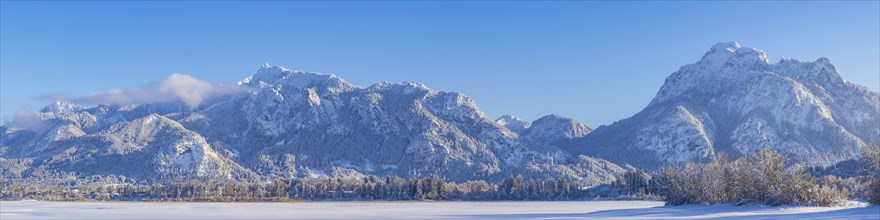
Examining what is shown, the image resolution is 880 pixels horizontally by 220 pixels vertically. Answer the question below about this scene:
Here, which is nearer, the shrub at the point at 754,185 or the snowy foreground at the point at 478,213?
the snowy foreground at the point at 478,213

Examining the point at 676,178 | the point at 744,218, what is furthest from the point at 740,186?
Answer: the point at 744,218

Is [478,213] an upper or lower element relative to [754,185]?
lower

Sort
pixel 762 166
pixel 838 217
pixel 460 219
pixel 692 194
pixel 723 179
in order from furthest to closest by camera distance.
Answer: pixel 692 194 < pixel 723 179 < pixel 762 166 < pixel 460 219 < pixel 838 217

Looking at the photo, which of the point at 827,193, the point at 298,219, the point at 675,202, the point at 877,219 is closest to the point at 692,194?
the point at 675,202

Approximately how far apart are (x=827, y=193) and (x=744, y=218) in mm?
33024

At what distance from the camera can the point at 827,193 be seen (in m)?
87.5

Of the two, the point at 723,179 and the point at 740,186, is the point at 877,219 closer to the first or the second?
the point at 740,186

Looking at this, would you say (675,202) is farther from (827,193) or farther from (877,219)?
(877,219)

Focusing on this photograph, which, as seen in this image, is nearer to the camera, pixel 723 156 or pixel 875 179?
pixel 875 179

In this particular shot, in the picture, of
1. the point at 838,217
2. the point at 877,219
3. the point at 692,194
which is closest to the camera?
the point at 877,219

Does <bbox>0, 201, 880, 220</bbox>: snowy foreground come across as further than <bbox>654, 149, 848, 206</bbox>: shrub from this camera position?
No

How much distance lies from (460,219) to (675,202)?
169 ft

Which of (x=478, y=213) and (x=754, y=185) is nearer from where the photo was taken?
(x=754, y=185)

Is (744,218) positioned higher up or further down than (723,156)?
further down
